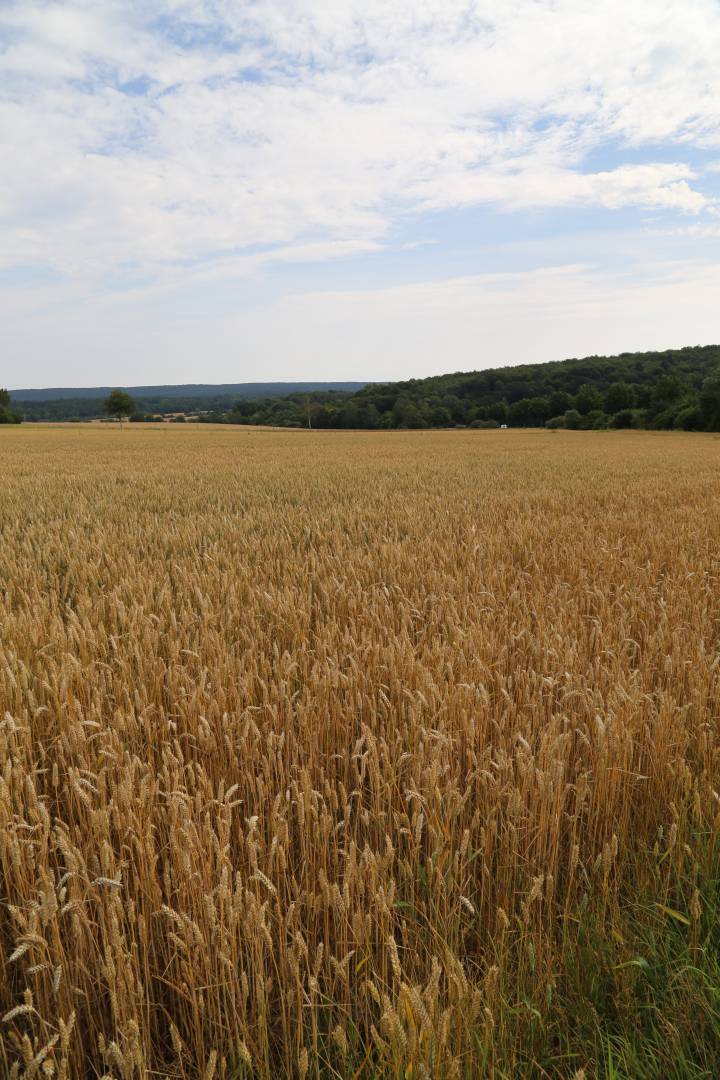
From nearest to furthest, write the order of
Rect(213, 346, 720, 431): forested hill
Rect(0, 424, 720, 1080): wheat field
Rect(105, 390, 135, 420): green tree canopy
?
Rect(0, 424, 720, 1080): wheat field → Rect(213, 346, 720, 431): forested hill → Rect(105, 390, 135, 420): green tree canopy

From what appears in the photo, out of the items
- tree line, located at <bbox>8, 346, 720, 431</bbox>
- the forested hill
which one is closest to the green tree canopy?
tree line, located at <bbox>8, 346, 720, 431</bbox>

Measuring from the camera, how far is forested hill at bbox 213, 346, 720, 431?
76938 mm

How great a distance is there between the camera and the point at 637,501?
34.7 feet

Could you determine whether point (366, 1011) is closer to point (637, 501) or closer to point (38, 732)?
point (38, 732)

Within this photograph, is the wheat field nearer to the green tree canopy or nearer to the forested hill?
the forested hill

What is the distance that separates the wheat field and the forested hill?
238ft

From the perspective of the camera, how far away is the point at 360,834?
213 centimetres

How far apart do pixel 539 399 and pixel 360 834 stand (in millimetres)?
96970

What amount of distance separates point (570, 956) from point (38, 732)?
1.99 meters

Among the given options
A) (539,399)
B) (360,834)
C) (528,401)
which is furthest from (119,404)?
(360,834)

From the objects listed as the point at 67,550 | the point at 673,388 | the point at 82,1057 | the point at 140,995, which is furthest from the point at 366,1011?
the point at 673,388

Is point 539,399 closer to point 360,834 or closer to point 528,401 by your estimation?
point 528,401

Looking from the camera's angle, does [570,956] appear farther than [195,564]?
No

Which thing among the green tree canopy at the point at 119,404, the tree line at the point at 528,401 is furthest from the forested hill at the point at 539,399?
the green tree canopy at the point at 119,404
